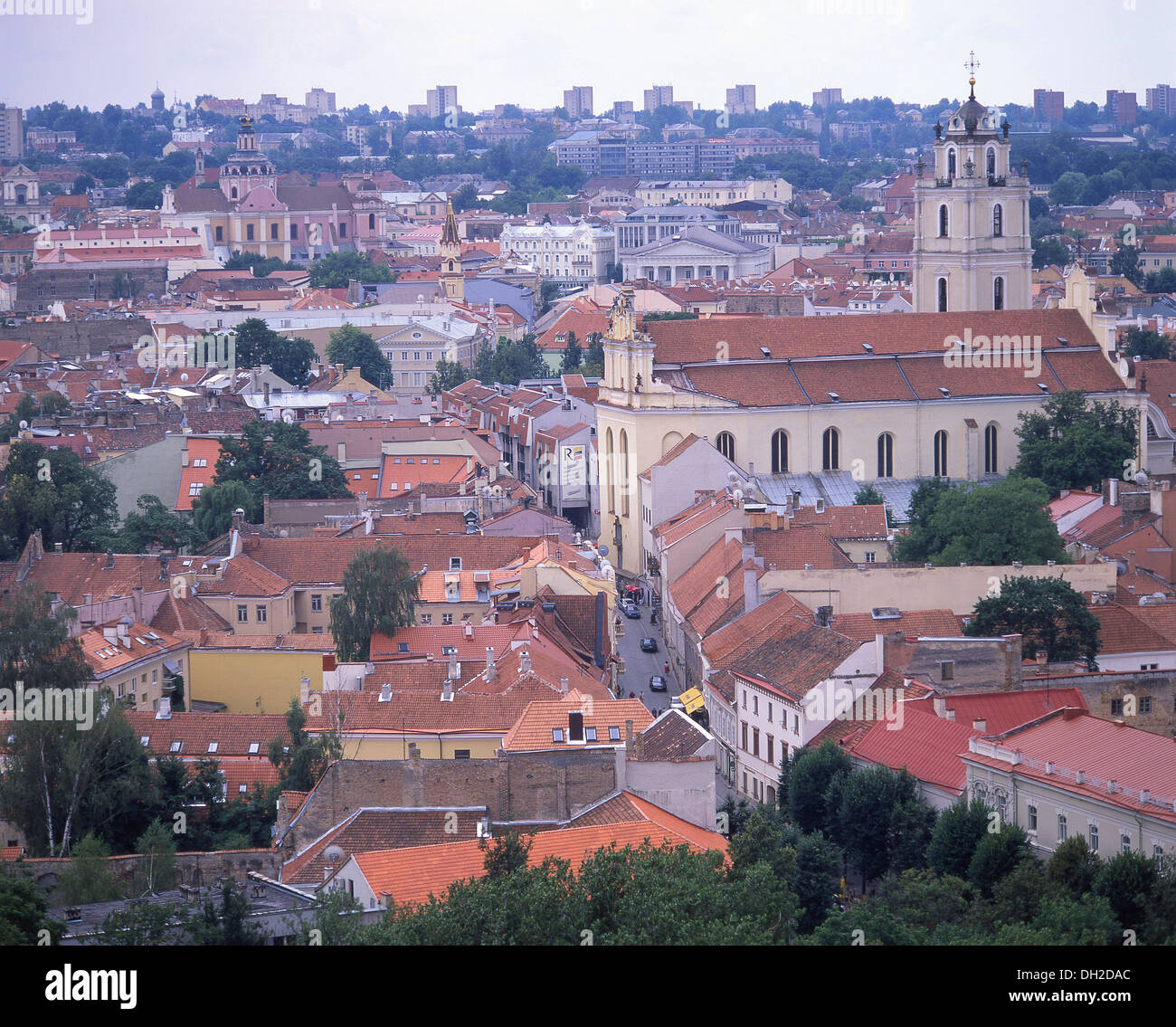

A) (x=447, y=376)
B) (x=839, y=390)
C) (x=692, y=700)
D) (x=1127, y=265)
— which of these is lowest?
(x=692, y=700)

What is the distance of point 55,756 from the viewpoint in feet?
67.4

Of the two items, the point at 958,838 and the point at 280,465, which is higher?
the point at 280,465

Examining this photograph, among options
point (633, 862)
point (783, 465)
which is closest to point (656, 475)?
point (783, 465)

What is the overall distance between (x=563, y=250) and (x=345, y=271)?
54.4ft

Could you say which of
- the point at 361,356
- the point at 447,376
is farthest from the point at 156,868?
the point at 361,356

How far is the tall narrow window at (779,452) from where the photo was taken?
40.6 m

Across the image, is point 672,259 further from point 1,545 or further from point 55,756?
point 55,756

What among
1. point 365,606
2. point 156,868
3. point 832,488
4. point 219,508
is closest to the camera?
point 156,868

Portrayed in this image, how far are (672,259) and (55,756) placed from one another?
83.6m

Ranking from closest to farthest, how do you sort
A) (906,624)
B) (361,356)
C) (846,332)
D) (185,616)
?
(906,624) < (185,616) < (846,332) < (361,356)

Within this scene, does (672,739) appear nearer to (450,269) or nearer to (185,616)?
(185,616)

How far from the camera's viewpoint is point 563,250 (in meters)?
112

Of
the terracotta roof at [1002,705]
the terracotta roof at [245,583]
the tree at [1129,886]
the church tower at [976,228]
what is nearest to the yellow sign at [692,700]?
the terracotta roof at [1002,705]

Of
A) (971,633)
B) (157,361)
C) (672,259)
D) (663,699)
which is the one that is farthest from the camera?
(672,259)
